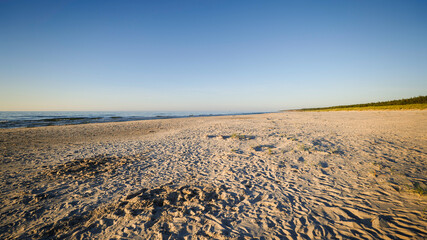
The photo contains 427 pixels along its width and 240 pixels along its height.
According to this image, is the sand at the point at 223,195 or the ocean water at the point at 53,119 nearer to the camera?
the sand at the point at 223,195

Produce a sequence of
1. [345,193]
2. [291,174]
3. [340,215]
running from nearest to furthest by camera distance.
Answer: [340,215] → [345,193] → [291,174]

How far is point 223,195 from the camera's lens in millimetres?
4930

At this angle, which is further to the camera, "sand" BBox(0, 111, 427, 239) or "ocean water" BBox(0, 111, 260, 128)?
"ocean water" BBox(0, 111, 260, 128)

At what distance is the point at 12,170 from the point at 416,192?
1594 centimetres

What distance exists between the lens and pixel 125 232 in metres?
3.58

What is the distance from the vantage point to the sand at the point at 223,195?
358 cm

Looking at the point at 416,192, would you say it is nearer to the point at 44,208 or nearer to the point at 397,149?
the point at 397,149

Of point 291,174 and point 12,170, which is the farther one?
point 12,170

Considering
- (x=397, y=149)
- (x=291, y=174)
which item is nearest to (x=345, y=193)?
(x=291, y=174)

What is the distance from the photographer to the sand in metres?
3.58

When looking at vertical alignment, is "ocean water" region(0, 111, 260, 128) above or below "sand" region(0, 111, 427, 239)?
above

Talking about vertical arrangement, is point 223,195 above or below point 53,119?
below

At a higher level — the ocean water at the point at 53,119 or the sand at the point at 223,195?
the ocean water at the point at 53,119

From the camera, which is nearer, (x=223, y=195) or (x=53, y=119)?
(x=223, y=195)
